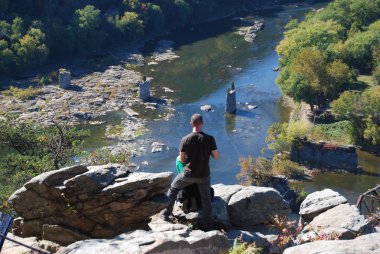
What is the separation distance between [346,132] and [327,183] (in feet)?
29.8

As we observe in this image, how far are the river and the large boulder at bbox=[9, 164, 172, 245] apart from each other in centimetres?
3511

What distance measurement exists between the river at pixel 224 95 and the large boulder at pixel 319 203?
105ft

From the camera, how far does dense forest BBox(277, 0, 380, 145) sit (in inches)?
2297

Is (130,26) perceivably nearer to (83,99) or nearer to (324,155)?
(83,99)

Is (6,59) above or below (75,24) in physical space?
below

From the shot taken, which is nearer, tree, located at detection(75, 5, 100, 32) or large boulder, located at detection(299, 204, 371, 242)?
large boulder, located at detection(299, 204, 371, 242)

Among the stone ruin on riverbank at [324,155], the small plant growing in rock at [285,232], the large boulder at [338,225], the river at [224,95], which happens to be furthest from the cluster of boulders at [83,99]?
the small plant growing in rock at [285,232]

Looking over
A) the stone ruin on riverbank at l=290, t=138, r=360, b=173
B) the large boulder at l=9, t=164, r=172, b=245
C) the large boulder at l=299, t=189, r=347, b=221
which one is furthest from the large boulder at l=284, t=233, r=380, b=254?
the stone ruin on riverbank at l=290, t=138, r=360, b=173

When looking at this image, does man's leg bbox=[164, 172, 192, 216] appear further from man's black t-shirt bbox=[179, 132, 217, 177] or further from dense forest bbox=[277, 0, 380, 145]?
dense forest bbox=[277, 0, 380, 145]

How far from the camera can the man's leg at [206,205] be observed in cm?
1543

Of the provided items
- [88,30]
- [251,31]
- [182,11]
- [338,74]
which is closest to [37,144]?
[338,74]

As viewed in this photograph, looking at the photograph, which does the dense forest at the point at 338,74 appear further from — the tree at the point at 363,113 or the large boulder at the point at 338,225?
the large boulder at the point at 338,225

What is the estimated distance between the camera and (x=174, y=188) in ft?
53.0

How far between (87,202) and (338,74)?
54505 millimetres
